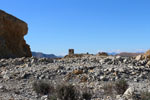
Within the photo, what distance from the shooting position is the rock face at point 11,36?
65.5 feet

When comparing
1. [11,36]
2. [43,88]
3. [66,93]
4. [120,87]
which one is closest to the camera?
[66,93]

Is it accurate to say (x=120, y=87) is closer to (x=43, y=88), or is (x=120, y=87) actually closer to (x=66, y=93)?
(x=66, y=93)

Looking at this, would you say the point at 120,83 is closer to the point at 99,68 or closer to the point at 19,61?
the point at 99,68

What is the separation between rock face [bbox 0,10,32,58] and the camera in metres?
20.0

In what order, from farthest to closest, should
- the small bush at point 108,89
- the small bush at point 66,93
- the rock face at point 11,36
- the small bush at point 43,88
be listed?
the rock face at point 11,36, the small bush at point 43,88, the small bush at point 108,89, the small bush at point 66,93

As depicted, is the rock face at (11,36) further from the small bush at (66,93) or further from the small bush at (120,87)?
the small bush at (66,93)

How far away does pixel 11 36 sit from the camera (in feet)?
72.8

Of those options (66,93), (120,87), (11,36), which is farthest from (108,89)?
(11,36)

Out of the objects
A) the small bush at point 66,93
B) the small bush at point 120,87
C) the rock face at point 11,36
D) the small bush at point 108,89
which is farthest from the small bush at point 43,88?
the rock face at point 11,36

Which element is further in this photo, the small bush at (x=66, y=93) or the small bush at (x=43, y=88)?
the small bush at (x=43, y=88)

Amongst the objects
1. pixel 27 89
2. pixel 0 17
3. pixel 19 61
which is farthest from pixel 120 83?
pixel 0 17

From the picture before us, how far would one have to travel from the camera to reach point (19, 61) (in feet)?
40.7

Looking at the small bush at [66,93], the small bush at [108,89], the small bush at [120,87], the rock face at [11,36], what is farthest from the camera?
the rock face at [11,36]

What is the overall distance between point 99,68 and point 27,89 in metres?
3.56
